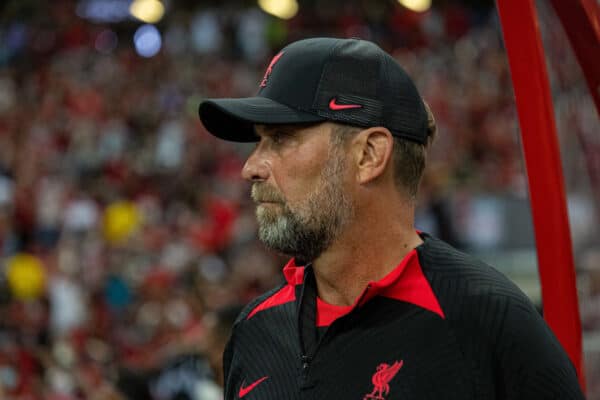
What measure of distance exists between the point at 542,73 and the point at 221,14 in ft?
69.7

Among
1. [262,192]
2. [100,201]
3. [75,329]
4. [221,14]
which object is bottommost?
[75,329]

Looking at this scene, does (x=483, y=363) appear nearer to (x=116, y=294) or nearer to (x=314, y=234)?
(x=314, y=234)

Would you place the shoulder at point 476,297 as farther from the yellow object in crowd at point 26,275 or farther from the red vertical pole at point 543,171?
the yellow object in crowd at point 26,275

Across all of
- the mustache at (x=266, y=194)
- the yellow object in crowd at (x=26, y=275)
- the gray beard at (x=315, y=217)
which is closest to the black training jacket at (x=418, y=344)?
the gray beard at (x=315, y=217)

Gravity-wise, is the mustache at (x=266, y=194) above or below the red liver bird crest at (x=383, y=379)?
above

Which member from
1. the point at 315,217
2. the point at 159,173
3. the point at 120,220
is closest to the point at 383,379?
the point at 315,217

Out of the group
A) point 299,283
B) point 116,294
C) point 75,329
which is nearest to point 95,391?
point 75,329

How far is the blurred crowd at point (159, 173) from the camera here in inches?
260

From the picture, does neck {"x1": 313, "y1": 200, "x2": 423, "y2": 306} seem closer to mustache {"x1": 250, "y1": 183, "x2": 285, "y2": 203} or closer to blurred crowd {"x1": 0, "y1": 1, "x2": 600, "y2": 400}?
mustache {"x1": 250, "y1": 183, "x2": 285, "y2": 203}

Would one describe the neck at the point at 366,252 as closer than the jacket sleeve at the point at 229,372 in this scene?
Yes

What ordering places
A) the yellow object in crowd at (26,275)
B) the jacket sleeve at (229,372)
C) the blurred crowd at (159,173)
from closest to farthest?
the jacket sleeve at (229,372) → the blurred crowd at (159,173) → the yellow object in crowd at (26,275)

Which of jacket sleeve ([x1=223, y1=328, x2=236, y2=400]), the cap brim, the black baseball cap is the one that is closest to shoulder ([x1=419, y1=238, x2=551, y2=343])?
the black baseball cap

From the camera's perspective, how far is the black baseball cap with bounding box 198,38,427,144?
6.47 feet

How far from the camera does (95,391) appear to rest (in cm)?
610
